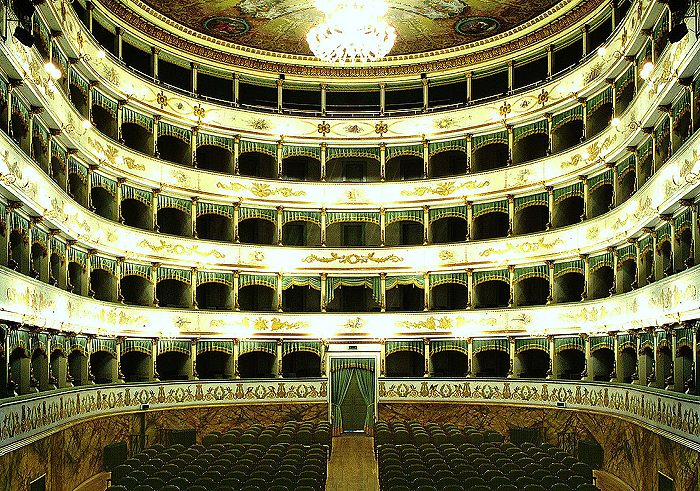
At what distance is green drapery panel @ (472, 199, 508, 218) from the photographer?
3616 centimetres

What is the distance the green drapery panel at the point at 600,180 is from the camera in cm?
3022

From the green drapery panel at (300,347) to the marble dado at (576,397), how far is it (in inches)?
138

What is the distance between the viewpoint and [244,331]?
35.9m

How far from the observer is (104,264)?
1206 inches

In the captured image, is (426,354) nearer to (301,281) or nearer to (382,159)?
(301,281)

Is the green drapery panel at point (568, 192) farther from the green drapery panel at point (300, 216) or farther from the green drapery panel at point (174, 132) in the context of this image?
the green drapery panel at point (174, 132)

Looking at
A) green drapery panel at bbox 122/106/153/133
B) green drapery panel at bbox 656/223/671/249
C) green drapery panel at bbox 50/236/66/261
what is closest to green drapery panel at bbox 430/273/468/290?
green drapery panel at bbox 656/223/671/249

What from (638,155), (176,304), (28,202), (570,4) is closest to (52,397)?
(28,202)

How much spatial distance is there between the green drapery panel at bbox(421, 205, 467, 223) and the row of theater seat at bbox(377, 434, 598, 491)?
15.5 metres

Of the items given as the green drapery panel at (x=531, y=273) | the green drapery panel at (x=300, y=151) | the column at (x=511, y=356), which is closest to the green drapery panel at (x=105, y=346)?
the green drapery panel at (x=300, y=151)

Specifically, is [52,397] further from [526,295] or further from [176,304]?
[526,295]

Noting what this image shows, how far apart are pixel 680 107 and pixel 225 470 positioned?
1471cm

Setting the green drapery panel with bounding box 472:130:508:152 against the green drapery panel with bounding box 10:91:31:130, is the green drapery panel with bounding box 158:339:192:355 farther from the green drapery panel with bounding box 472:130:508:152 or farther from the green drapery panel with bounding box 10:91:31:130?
the green drapery panel with bounding box 472:130:508:152

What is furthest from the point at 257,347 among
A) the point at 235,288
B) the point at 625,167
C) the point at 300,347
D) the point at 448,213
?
the point at 625,167
